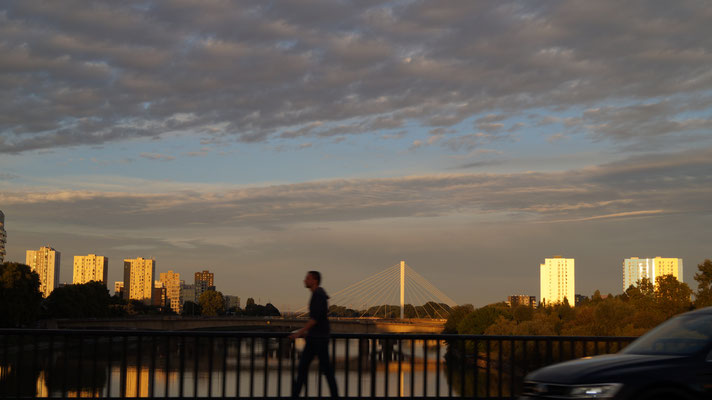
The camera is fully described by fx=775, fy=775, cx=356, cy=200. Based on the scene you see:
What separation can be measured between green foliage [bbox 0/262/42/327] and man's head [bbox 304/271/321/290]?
79.6m

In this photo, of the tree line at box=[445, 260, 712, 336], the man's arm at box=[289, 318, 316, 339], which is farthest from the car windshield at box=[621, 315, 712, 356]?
the tree line at box=[445, 260, 712, 336]

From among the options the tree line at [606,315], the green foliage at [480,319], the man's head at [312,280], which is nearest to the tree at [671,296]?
the tree line at [606,315]

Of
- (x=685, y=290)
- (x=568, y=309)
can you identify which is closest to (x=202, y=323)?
(x=568, y=309)

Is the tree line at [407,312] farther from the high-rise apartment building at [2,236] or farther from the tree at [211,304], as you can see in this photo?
the high-rise apartment building at [2,236]

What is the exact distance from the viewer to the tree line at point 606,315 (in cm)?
6912

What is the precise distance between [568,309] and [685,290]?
13870 mm

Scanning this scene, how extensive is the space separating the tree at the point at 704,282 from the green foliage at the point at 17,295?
71164mm

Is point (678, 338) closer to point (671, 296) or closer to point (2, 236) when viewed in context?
point (671, 296)

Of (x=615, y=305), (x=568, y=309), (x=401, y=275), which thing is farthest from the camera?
(x=401, y=275)

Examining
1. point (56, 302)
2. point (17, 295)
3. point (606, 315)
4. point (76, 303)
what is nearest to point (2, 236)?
point (56, 302)

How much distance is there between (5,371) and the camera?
1135 cm

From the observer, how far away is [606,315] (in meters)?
71.6

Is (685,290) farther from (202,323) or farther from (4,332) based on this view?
(4,332)

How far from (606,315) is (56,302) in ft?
277
